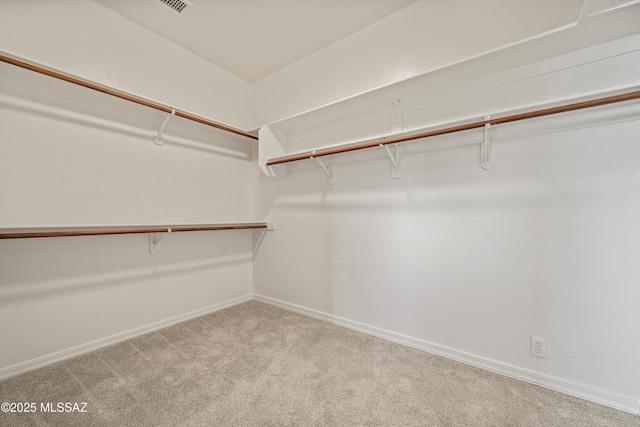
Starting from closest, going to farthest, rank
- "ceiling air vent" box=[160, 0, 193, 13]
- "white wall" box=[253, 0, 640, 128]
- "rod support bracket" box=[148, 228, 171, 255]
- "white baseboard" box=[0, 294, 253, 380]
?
"white wall" box=[253, 0, 640, 128] → "white baseboard" box=[0, 294, 253, 380] → "ceiling air vent" box=[160, 0, 193, 13] → "rod support bracket" box=[148, 228, 171, 255]

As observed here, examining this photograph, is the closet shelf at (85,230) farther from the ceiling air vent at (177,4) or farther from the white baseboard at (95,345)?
the ceiling air vent at (177,4)

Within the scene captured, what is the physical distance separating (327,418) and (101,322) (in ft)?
6.37

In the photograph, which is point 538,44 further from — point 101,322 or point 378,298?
point 101,322

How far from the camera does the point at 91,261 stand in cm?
200

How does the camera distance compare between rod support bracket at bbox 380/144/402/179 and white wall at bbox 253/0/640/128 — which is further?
rod support bracket at bbox 380/144/402/179

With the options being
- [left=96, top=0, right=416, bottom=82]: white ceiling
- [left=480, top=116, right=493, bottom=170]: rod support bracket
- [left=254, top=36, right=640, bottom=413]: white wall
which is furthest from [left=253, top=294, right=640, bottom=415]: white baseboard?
[left=96, top=0, right=416, bottom=82]: white ceiling

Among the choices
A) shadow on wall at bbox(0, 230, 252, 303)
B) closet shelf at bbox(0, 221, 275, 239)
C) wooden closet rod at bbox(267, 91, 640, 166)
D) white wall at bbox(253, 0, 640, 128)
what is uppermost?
white wall at bbox(253, 0, 640, 128)

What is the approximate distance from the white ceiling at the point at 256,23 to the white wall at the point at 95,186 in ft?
0.62

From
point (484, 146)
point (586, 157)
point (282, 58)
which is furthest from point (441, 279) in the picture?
point (282, 58)

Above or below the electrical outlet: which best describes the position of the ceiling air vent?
above

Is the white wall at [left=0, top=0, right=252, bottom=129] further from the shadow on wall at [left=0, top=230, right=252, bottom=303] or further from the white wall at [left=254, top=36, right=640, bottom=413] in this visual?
the white wall at [left=254, top=36, right=640, bottom=413]

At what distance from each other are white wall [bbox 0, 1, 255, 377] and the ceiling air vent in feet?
1.47

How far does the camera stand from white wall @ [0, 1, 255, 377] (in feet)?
5.62

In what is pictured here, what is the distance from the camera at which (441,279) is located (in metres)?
1.93
